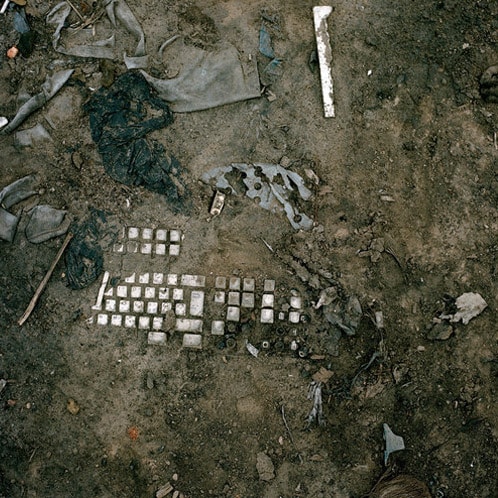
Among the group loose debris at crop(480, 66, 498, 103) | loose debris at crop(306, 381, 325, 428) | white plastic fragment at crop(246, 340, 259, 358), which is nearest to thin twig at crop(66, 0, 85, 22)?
white plastic fragment at crop(246, 340, 259, 358)

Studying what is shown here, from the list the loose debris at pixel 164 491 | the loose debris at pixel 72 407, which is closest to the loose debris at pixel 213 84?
the loose debris at pixel 72 407

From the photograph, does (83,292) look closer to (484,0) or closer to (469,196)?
(469,196)

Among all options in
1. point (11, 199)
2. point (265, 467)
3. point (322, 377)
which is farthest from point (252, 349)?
point (11, 199)

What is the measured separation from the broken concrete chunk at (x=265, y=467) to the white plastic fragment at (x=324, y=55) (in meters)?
3.34

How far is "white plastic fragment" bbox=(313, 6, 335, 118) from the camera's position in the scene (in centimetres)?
493

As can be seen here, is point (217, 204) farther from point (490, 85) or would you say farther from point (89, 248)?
point (490, 85)

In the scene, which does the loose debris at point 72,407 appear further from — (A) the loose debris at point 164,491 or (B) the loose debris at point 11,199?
(B) the loose debris at point 11,199

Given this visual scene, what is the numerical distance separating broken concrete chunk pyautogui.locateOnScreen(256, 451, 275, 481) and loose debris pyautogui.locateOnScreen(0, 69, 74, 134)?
4.03 metres

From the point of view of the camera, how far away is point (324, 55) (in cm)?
495

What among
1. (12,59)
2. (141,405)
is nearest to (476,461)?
(141,405)

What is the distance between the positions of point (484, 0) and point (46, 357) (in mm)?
5620

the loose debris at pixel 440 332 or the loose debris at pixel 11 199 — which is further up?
the loose debris at pixel 11 199

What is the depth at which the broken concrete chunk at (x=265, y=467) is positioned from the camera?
4719 mm

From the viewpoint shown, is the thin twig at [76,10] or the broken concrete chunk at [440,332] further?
the thin twig at [76,10]
